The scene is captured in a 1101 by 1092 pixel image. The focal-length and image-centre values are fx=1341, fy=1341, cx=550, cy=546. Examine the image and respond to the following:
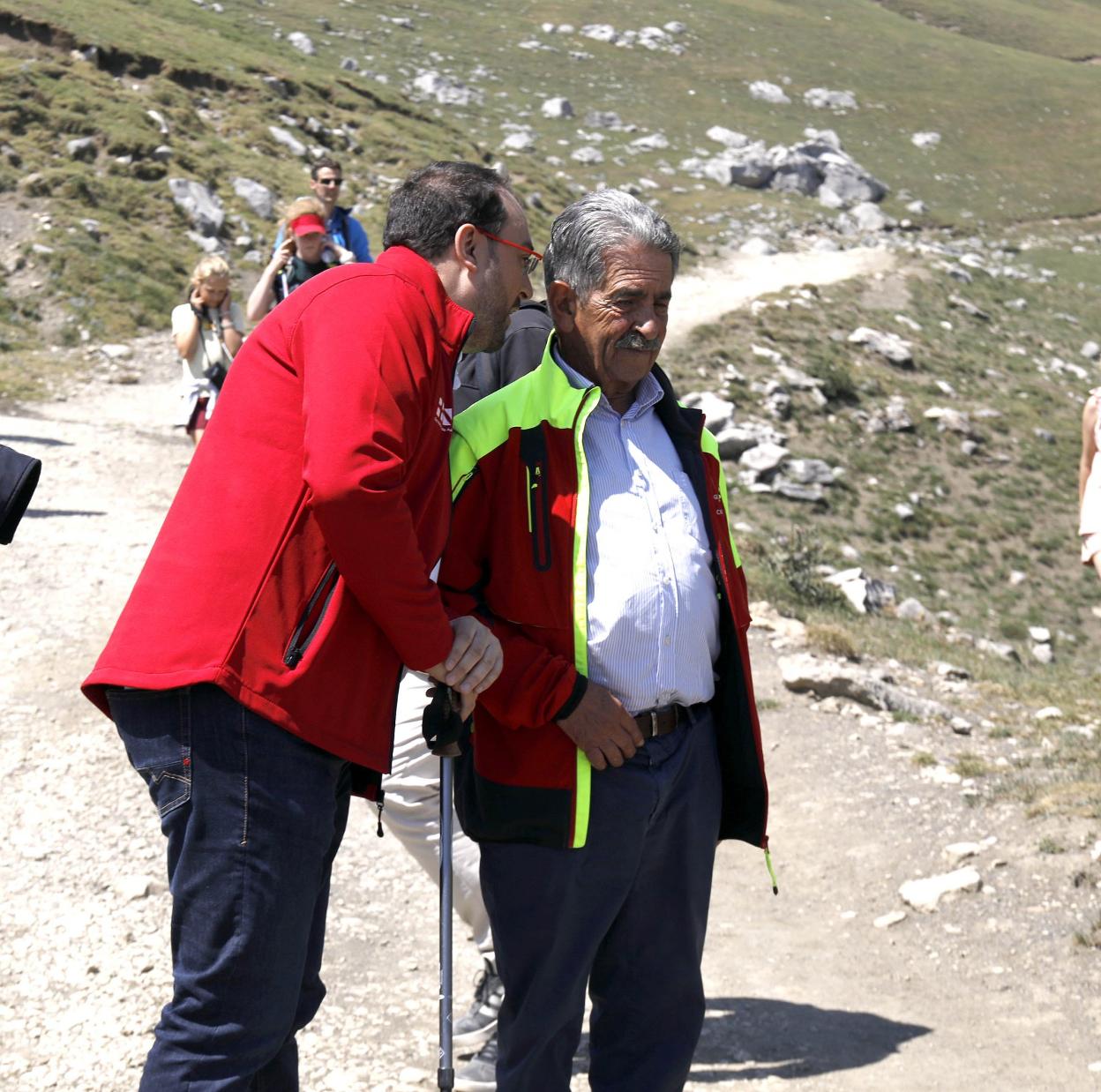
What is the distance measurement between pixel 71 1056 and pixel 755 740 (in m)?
2.23

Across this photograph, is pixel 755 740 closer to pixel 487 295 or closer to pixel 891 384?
pixel 487 295

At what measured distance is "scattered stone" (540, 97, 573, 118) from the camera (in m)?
55.2

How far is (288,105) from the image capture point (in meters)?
34.8

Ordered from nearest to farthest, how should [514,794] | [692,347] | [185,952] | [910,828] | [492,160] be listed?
[185,952], [514,794], [910,828], [692,347], [492,160]

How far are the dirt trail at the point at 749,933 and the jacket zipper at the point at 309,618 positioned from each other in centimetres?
201

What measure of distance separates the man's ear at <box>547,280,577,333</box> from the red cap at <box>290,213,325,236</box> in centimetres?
476

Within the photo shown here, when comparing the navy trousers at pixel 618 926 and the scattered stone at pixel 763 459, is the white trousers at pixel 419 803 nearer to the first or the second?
the navy trousers at pixel 618 926

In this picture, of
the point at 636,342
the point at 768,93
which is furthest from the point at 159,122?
the point at 768,93

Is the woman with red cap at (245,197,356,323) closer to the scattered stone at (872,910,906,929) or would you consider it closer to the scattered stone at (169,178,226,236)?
the scattered stone at (872,910,906,929)

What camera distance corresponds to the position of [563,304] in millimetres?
3057

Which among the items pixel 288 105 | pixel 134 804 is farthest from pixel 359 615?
pixel 288 105

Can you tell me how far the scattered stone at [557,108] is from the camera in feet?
181

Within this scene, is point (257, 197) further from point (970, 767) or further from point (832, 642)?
point (970, 767)

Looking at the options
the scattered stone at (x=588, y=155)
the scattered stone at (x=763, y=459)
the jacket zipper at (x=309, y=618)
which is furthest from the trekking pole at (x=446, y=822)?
the scattered stone at (x=588, y=155)
